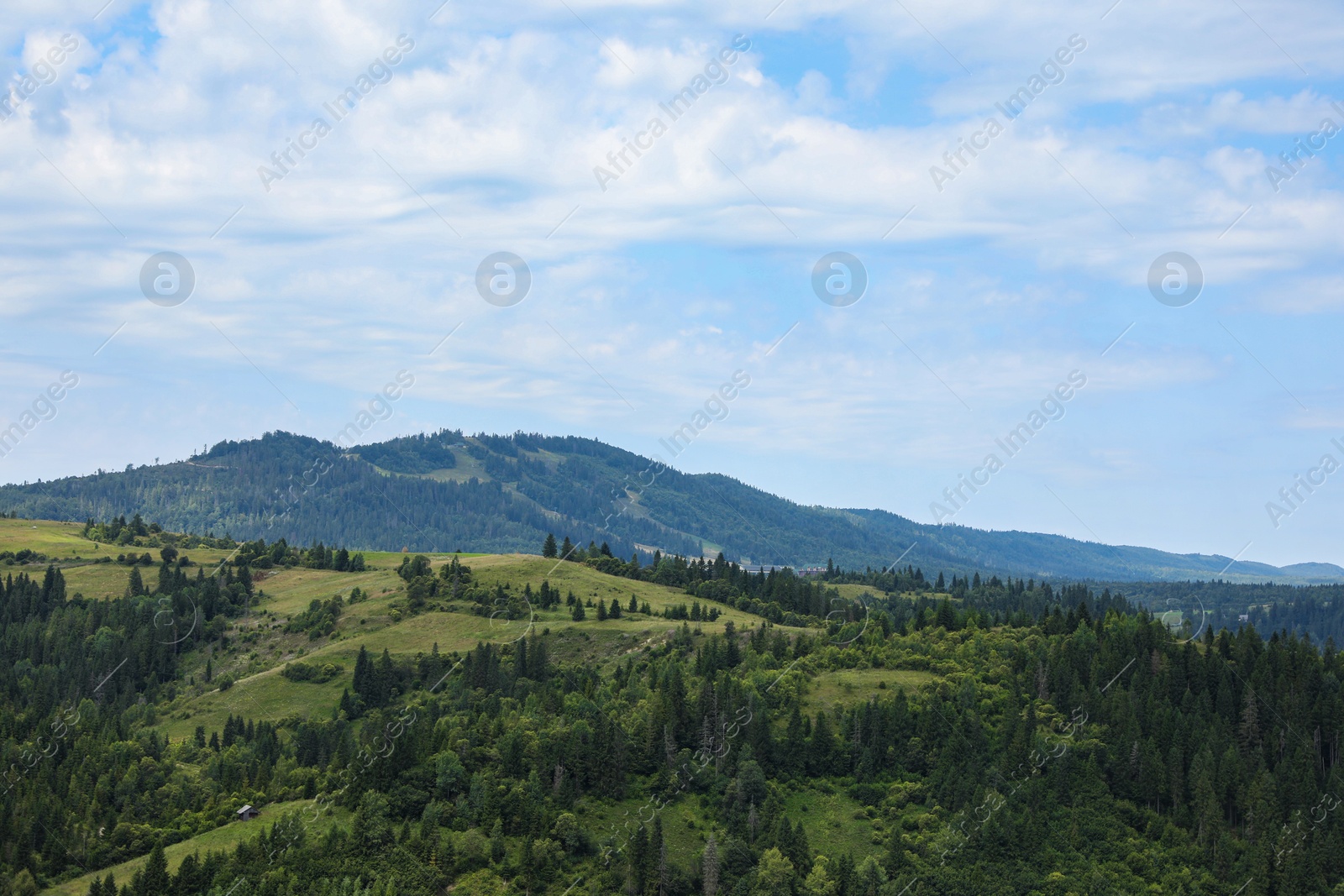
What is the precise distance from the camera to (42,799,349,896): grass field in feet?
513

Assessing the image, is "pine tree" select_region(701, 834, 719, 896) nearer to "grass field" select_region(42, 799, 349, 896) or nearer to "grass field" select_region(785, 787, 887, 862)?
"grass field" select_region(785, 787, 887, 862)

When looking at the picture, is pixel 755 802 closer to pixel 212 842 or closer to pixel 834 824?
pixel 834 824

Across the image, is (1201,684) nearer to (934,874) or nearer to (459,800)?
(934,874)

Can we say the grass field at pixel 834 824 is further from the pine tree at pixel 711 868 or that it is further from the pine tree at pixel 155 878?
the pine tree at pixel 155 878

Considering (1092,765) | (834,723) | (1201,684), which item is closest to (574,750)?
(834,723)

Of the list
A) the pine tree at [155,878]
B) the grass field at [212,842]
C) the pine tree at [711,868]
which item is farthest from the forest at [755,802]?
the grass field at [212,842]

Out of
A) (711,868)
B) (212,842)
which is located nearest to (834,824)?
(711,868)

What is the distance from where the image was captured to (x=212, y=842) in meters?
162

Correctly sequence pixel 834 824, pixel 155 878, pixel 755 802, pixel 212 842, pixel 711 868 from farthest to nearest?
pixel 755 802, pixel 834 824, pixel 212 842, pixel 711 868, pixel 155 878

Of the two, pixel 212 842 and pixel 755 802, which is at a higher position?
pixel 755 802

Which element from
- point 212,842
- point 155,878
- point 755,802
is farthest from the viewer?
point 755,802

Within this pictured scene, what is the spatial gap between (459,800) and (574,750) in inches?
812

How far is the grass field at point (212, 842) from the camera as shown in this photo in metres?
156

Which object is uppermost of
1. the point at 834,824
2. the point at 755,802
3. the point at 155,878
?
the point at 755,802
